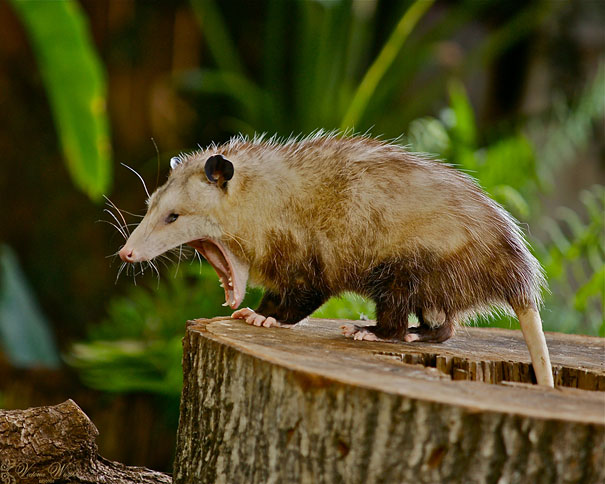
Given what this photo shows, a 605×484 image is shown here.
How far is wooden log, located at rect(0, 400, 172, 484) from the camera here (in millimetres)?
2352

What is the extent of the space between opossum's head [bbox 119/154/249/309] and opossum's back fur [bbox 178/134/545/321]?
0.03 metres

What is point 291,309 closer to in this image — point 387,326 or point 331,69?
point 387,326

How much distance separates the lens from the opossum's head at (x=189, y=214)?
2.57 meters

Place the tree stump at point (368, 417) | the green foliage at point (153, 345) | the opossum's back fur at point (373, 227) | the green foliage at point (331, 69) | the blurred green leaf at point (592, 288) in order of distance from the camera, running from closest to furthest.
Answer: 1. the tree stump at point (368, 417)
2. the opossum's back fur at point (373, 227)
3. the blurred green leaf at point (592, 288)
4. the green foliage at point (153, 345)
5. the green foliage at point (331, 69)

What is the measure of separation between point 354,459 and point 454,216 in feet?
3.04

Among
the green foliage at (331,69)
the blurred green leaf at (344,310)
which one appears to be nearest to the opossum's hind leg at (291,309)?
the blurred green leaf at (344,310)

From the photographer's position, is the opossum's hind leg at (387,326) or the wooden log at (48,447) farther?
the opossum's hind leg at (387,326)

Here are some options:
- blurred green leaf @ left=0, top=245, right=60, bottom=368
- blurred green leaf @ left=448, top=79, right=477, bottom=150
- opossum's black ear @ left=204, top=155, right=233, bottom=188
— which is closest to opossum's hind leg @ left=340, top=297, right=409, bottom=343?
opossum's black ear @ left=204, top=155, right=233, bottom=188

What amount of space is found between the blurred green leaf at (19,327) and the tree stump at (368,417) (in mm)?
3306

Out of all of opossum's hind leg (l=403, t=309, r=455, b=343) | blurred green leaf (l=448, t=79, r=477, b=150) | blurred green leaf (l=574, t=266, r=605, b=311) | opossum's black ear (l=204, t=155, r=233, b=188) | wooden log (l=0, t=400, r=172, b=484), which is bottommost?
wooden log (l=0, t=400, r=172, b=484)

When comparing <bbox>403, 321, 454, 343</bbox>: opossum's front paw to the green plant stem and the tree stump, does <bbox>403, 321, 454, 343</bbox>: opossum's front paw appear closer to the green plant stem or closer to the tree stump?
the tree stump

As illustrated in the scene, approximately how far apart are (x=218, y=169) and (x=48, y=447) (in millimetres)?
990

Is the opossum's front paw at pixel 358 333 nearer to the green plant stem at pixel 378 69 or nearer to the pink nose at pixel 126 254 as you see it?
the pink nose at pixel 126 254

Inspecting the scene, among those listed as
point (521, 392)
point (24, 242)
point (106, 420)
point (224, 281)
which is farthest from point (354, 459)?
point (24, 242)
